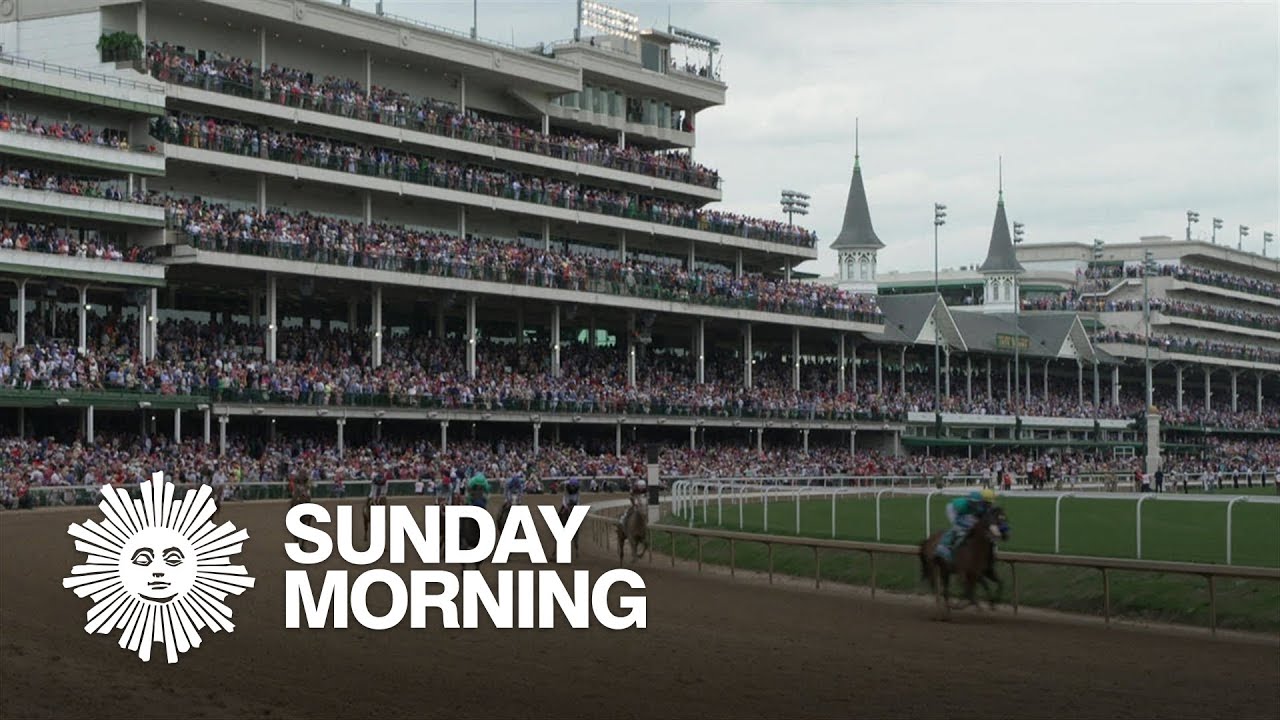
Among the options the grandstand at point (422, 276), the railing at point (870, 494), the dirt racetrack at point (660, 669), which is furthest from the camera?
the grandstand at point (422, 276)

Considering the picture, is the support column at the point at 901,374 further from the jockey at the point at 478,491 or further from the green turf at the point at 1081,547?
the jockey at the point at 478,491

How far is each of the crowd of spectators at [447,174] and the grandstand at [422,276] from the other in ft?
0.41

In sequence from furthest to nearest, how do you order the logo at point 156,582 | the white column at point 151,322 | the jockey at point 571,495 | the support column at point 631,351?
the support column at point 631,351 < the white column at point 151,322 < the jockey at point 571,495 < the logo at point 156,582

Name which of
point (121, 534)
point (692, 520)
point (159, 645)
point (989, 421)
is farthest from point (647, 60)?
point (159, 645)

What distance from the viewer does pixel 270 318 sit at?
51.4 meters

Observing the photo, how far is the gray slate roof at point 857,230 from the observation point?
3718 inches

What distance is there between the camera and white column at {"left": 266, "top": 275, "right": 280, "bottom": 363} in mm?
51281

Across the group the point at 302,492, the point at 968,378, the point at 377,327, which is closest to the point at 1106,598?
the point at 302,492

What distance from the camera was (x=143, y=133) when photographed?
1950 inches

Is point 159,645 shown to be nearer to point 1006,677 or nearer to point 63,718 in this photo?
point 63,718

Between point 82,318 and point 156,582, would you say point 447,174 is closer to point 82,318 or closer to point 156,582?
point 82,318

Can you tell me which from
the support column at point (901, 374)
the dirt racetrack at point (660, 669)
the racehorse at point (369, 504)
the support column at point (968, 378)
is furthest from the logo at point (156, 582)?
the support column at point (968, 378)

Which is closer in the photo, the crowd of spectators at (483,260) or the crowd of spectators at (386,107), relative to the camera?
the crowd of spectators at (483,260)

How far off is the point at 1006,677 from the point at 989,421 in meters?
62.5
